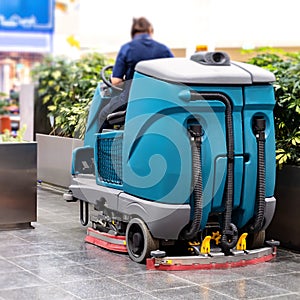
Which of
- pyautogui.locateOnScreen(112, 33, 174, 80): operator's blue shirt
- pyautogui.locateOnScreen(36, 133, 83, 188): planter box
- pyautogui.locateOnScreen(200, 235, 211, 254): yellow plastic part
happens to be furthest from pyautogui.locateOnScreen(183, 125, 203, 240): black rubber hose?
pyautogui.locateOnScreen(36, 133, 83, 188): planter box

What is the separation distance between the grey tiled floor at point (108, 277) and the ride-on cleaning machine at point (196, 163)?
162 mm

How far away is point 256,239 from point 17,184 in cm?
198

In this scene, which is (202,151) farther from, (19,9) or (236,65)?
(19,9)

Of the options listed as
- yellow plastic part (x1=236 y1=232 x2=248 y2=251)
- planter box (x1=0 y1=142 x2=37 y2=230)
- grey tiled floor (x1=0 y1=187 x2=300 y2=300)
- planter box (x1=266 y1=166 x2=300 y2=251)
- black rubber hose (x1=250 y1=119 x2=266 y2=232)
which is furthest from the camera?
planter box (x1=0 y1=142 x2=37 y2=230)

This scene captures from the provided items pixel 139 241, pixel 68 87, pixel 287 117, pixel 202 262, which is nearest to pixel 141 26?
pixel 287 117

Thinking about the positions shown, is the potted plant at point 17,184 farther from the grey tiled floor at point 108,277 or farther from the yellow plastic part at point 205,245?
the yellow plastic part at point 205,245

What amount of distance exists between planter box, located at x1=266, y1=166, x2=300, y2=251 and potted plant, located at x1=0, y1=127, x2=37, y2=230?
1.93m

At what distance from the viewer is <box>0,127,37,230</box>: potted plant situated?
236 inches

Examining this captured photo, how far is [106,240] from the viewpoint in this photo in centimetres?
538

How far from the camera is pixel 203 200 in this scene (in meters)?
4.79

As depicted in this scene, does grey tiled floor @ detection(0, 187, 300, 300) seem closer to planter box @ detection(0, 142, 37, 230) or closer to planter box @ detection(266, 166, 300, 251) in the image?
planter box @ detection(266, 166, 300, 251)

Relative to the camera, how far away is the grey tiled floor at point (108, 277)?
168 inches

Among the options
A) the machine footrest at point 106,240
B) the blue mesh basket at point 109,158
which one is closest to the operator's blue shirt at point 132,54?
the blue mesh basket at point 109,158

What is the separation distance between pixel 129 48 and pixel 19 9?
1070mm
